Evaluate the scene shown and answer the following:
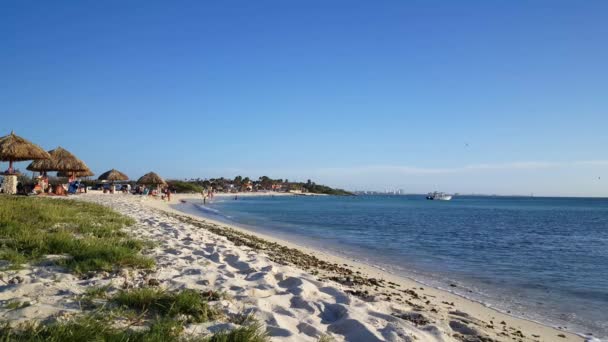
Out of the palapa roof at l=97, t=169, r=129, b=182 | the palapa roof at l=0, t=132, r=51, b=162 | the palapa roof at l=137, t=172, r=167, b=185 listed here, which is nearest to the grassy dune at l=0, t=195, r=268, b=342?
the palapa roof at l=0, t=132, r=51, b=162

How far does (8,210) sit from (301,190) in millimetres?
172423

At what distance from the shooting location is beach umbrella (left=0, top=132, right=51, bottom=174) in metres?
19.4

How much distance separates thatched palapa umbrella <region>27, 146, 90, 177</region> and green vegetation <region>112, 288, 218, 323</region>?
1150 inches

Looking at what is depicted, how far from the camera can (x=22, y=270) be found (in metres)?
4.56

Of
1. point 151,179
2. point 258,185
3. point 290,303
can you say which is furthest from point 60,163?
point 258,185

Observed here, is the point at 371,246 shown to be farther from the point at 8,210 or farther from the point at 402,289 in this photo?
the point at 8,210

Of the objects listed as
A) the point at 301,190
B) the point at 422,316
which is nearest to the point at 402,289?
the point at 422,316

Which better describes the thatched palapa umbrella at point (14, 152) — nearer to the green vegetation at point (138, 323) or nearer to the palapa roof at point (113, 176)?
the green vegetation at point (138, 323)

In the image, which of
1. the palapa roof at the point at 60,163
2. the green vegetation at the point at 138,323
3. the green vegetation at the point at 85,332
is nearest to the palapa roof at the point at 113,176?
the palapa roof at the point at 60,163

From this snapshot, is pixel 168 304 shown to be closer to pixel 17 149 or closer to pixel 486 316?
pixel 486 316

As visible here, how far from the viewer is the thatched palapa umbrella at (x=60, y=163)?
94.8 ft

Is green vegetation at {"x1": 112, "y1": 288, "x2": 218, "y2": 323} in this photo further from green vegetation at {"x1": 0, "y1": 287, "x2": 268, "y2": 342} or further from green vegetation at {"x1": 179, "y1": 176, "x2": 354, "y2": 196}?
green vegetation at {"x1": 179, "y1": 176, "x2": 354, "y2": 196}

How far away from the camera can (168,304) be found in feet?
11.9

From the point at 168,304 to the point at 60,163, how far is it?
98.0 ft
